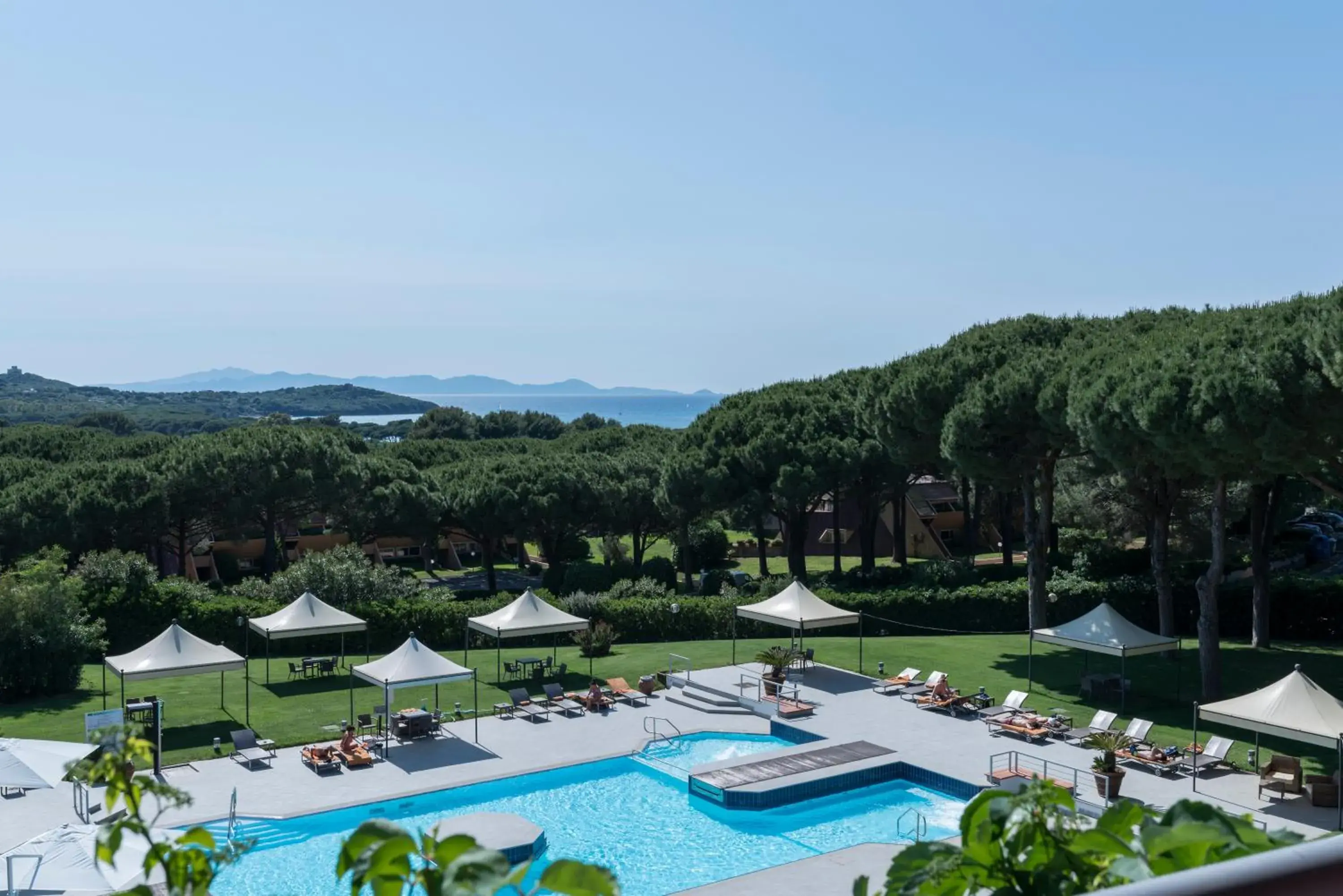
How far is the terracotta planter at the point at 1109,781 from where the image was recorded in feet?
55.7

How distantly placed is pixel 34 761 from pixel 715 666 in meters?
16.0

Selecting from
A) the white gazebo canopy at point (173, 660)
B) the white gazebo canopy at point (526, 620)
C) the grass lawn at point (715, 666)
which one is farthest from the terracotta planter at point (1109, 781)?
the white gazebo canopy at point (173, 660)

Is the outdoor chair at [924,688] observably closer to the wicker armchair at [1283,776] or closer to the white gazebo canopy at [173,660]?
the wicker armchair at [1283,776]

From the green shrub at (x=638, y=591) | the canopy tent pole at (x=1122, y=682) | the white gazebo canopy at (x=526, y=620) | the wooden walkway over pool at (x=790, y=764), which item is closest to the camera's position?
the wooden walkway over pool at (x=790, y=764)

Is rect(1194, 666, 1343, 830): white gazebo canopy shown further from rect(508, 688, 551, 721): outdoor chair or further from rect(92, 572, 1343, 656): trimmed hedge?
rect(92, 572, 1343, 656): trimmed hedge

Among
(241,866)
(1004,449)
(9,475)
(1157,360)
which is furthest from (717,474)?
(9,475)

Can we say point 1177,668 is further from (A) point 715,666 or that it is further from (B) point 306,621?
(B) point 306,621

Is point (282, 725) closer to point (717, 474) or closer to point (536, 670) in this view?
point (536, 670)

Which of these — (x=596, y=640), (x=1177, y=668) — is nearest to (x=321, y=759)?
(x=596, y=640)

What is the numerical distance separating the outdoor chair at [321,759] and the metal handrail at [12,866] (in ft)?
22.1

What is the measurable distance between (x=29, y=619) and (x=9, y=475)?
26.4 m

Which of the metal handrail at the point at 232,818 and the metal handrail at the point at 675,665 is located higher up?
the metal handrail at the point at 675,665

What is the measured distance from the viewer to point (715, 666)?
27.3 metres

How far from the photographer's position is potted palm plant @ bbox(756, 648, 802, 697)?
24.2 m
